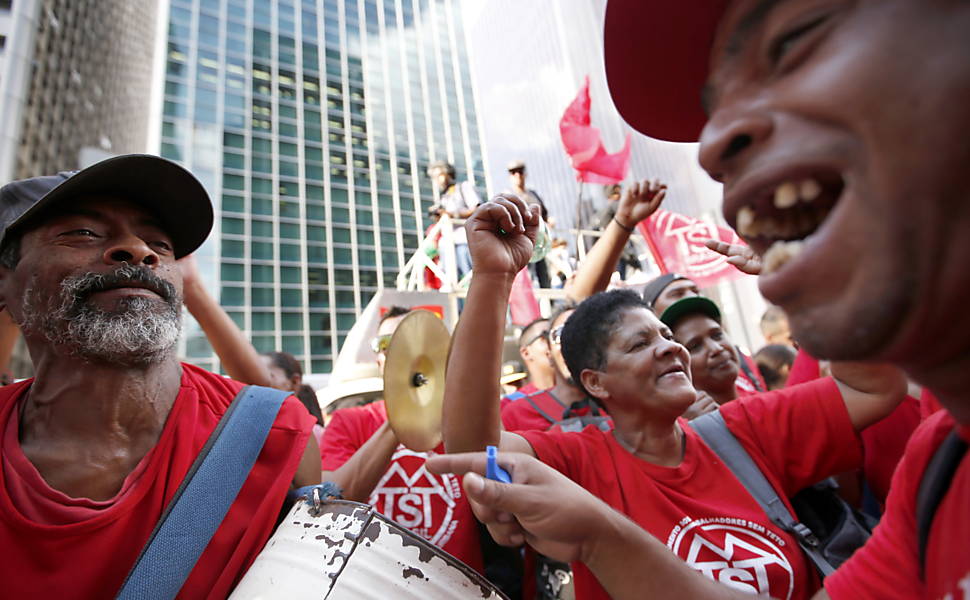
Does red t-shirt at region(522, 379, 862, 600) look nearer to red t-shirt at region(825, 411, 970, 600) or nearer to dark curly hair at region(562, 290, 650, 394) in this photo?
dark curly hair at region(562, 290, 650, 394)

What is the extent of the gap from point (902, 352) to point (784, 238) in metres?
0.21

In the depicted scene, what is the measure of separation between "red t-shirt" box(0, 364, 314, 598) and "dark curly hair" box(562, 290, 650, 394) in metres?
1.28

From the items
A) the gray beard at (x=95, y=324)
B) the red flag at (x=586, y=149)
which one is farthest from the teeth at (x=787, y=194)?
the red flag at (x=586, y=149)

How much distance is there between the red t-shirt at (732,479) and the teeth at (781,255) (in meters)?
1.15

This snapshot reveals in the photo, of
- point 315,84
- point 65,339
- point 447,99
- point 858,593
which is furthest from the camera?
point 447,99

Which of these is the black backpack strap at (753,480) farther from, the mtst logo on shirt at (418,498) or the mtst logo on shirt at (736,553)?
the mtst logo on shirt at (418,498)

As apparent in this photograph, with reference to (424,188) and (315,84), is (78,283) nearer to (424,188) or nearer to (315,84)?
(424,188)

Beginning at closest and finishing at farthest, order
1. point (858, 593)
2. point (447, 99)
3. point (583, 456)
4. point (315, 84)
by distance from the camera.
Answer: point (858, 593)
point (583, 456)
point (315, 84)
point (447, 99)

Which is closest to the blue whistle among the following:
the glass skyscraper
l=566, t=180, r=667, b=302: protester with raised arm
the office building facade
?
l=566, t=180, r=667, b=302: protester with raised arm

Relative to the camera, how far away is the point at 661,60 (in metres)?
1.04

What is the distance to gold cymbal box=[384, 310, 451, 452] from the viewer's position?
1810mm

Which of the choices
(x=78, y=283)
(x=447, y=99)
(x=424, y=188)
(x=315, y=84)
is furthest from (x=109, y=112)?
(x=78, y=283)

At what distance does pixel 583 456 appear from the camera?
1.80m

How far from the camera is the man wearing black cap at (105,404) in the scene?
1.34m
